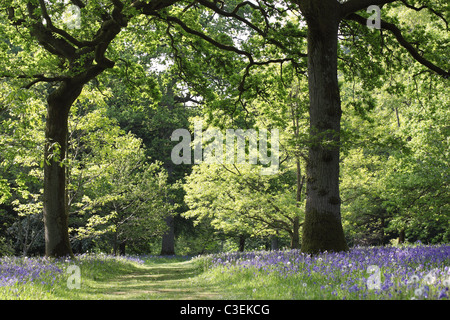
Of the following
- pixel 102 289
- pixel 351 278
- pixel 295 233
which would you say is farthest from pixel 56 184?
pixel 351 278

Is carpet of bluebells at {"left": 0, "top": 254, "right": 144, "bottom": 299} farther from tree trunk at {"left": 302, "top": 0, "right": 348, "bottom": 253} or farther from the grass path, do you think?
tree trunk at {"left": 302, "top": 0, "right": 348, "bottom": 253}

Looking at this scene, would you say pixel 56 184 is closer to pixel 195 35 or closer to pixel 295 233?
pixel 195 35

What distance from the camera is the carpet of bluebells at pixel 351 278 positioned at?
4.64 meters

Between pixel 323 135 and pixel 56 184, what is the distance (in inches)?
347

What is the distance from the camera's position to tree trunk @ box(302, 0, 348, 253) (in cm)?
951

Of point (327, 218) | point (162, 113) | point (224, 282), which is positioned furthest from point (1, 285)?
point (162, 113)

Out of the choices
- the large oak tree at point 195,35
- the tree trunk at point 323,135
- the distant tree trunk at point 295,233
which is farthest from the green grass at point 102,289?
the distant tree trunk at point 295,233

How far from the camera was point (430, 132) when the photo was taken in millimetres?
17875

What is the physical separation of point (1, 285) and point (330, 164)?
23.1 ft

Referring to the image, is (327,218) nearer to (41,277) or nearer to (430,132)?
(41,277)

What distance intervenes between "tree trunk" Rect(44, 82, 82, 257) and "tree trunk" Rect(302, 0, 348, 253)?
7.88m

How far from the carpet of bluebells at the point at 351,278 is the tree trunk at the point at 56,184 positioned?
676 cm

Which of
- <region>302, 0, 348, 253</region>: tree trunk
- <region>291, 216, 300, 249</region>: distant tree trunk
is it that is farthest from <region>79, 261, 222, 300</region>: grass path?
<region>291, 216, 300, 249</region>: distant tree trunk

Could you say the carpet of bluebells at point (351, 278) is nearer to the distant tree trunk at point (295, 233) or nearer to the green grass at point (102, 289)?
the green grass at point (102, 289)
